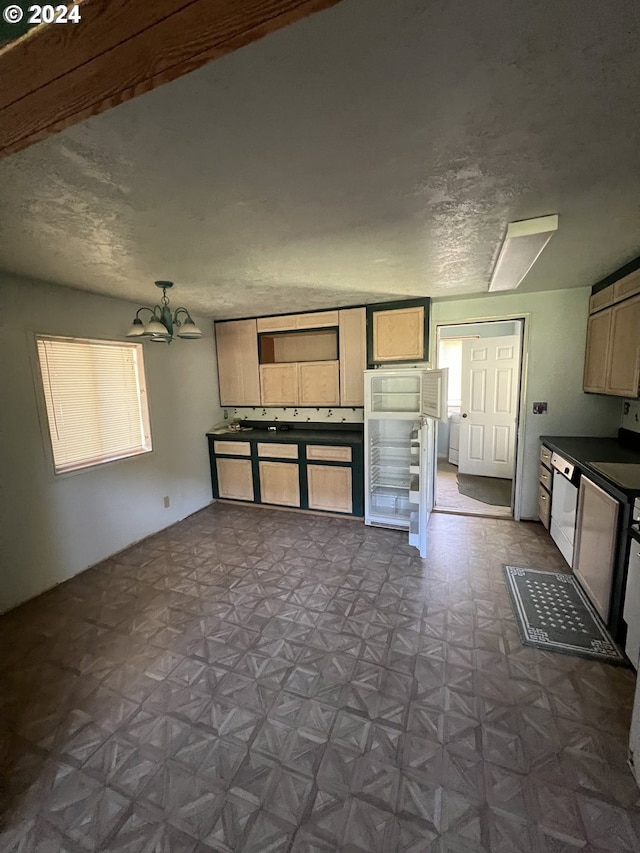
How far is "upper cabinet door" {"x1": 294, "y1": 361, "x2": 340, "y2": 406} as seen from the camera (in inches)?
156

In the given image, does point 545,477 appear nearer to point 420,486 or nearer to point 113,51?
point 420,486

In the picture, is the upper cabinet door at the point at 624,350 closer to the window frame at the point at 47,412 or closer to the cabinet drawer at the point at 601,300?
the cabinet drawer at the point at 601,300

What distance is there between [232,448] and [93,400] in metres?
1.59

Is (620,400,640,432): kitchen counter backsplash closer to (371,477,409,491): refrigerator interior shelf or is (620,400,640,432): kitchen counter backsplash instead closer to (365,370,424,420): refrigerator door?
(365,370,424,420): refrigerator door

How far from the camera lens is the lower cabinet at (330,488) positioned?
3.76 meters

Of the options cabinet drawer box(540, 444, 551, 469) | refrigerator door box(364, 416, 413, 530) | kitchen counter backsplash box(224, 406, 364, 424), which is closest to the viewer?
cabinet drawer box(540, 444, 551, 469)

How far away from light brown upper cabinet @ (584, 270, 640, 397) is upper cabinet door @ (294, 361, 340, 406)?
2.35m

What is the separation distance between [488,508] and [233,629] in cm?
308

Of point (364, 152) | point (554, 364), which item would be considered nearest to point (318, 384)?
point (554, 364)

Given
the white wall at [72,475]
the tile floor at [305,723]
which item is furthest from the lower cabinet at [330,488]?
the white wall at [72,475]

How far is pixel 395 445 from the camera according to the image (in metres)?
3.83

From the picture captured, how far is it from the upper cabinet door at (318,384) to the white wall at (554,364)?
4.97 feet

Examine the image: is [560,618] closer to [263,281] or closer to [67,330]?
[263,281]

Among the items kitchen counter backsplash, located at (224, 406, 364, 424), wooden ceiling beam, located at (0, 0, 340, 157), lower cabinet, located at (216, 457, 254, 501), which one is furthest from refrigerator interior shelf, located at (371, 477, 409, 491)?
wooden ceiling beam, located at (0, 0, 340, 157)
